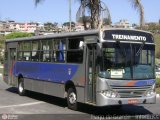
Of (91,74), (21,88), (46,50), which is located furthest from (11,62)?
(91,74)

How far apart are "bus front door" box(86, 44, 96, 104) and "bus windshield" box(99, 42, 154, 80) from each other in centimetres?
50

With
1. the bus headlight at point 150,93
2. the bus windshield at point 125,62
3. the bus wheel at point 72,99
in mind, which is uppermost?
the bus windshield at point 125,62

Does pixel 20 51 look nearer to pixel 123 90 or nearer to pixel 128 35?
pixel 128 35

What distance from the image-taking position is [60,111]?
14625 millimetres

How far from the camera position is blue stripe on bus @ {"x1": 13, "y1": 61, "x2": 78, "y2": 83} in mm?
15477

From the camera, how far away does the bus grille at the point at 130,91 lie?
13250 millimetres

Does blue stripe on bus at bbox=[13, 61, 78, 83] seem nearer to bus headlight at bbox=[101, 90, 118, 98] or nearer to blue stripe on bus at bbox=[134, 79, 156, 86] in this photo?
bus headlight at bbox=[101, 90, 118, 98]

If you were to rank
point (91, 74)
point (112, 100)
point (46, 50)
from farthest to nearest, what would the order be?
point (46, 50) < point (91, 74) < point (112, 100)

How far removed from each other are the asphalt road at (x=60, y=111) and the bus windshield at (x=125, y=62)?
1.31 metres

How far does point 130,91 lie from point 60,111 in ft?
8.81

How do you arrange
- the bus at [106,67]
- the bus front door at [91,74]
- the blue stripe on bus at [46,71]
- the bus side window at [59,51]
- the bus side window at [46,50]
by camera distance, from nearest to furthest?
the bus at [106,67] → the bus front door at [91,74] → the blue stripe on bus at [46,71] → the bus side window at [59,51] → the bus side window at [46,50]

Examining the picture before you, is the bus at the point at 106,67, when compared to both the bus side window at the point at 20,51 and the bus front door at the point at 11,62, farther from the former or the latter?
the bus front door at the point at 11,62

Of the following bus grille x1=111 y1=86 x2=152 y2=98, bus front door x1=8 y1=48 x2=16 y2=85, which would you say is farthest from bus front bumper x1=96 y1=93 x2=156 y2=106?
bus front door x1=8 y1=48 x2=16 y2=85

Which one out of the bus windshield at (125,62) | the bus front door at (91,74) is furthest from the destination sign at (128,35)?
the bus front door at (91,74)
